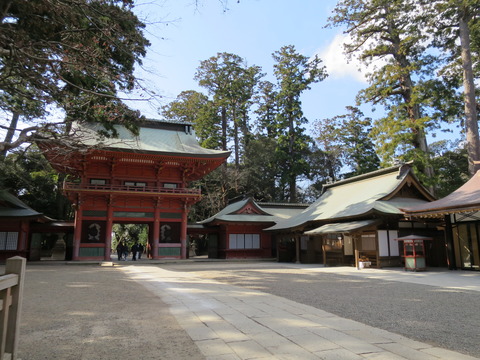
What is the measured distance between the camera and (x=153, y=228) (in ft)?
63.6

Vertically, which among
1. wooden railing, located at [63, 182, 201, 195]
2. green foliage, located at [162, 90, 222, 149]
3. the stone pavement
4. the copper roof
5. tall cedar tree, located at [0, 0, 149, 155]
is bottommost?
the stone pavement

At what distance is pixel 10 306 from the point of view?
282 cm

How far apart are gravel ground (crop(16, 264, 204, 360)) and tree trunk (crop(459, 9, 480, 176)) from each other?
54.2 ft

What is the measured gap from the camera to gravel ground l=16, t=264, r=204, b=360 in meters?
3.16

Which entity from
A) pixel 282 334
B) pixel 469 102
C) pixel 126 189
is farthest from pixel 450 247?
pixel 126 189

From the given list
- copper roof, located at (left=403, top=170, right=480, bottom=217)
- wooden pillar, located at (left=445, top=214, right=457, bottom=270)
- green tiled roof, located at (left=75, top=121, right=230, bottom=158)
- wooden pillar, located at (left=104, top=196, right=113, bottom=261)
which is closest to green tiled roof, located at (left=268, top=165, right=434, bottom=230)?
copper roof, located at (left=403, top=170, right=480, bottom=217)

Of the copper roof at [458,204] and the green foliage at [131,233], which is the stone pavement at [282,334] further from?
the green foliage at [131,233]

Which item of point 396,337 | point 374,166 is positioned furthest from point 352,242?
point 374,166

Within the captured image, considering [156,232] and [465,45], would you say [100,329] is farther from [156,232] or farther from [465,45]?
[465,45]

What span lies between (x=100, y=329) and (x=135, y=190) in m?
15.3

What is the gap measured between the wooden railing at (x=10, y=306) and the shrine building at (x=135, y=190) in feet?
48.8

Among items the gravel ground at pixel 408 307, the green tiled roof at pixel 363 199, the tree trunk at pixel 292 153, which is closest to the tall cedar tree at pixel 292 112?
the tree trunk at pixel 292 153

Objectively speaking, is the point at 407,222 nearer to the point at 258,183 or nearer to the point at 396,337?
the point at 396,337

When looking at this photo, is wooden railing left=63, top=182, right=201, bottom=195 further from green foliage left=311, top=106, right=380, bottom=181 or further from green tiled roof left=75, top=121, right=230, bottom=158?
green foliage left=311, top=106, right=380, bottom=181
